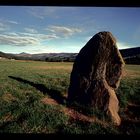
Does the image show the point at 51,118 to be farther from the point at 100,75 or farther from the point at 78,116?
the point at 100,75

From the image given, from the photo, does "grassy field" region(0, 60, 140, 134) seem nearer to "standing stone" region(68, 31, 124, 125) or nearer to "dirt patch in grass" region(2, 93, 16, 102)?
"dirt patch in grass" region(2, 93, 16, 102)

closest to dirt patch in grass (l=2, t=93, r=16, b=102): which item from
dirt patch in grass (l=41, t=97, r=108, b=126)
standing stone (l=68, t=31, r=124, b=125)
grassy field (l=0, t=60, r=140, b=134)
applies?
grassy field (l=0, t=60, r=140, b=134)

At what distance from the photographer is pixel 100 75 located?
959 cm

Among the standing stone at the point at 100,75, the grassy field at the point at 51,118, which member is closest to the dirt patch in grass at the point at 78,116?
the grassy field at the point at 51,118

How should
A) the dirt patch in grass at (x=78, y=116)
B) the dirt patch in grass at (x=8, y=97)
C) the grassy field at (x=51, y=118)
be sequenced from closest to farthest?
the grassy field at (x=51, y=118) → the dirt patch in grass at (x=78, y=116) → the dirt patch in grass at (x=8, y=97)

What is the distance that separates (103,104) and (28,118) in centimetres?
263

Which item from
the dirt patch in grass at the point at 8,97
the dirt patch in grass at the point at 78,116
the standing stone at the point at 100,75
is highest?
A: the standing stone at the point at 100,75

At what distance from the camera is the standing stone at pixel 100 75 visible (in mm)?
9336

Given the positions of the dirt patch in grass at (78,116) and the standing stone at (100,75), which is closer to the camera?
the dirt patch in grass at (78,116)

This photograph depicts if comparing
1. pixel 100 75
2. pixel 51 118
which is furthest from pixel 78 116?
pixel 100 75

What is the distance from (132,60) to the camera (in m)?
42.9

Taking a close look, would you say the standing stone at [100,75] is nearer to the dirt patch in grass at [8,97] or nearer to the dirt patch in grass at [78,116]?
the dirt patch in grass at [78,116]

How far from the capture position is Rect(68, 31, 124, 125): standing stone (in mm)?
9336
